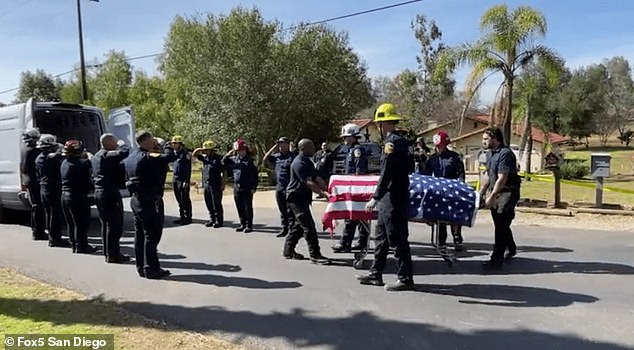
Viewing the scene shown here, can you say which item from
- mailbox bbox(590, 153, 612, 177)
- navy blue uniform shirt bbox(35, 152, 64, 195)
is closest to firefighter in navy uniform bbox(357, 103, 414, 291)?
navy blue uniform shirt bbox(35, 152, 64, 195)

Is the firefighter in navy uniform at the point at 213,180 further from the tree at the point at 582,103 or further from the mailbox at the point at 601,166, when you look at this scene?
the tree at the point at 582,103

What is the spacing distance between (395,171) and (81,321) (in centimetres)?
325

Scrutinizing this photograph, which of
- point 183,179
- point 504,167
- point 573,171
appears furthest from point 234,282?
point 573,171

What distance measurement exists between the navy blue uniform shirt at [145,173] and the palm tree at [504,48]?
12.6 m

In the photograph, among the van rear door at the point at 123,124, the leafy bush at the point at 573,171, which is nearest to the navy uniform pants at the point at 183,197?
the van rear door at the point at 123,124

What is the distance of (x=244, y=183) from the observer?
1005cm

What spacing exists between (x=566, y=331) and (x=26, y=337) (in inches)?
173

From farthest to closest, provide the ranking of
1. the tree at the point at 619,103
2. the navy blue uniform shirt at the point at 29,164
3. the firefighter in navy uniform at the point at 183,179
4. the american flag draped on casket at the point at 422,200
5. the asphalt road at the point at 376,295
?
the tree at the point at 619,103 → the firefighter in navy uniform at the point at 183,179 → the navy blue uniform shirt at the point at 29,164 → the american flag draped on casket at the point at 422,200 → the asphalt road at the point at 376,295

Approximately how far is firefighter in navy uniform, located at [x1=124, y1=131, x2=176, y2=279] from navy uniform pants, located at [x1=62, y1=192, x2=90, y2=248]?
1.90 meters

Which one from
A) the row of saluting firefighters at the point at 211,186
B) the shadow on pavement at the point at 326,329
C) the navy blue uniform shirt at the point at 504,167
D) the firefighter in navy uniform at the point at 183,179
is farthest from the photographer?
the firefighter in navy uniform at the point at 183,179

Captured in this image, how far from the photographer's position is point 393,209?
5723 millimetres

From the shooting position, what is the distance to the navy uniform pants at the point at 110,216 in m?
7.26

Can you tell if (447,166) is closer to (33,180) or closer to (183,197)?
(183,197)

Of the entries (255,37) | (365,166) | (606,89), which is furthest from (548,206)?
(606,89)
